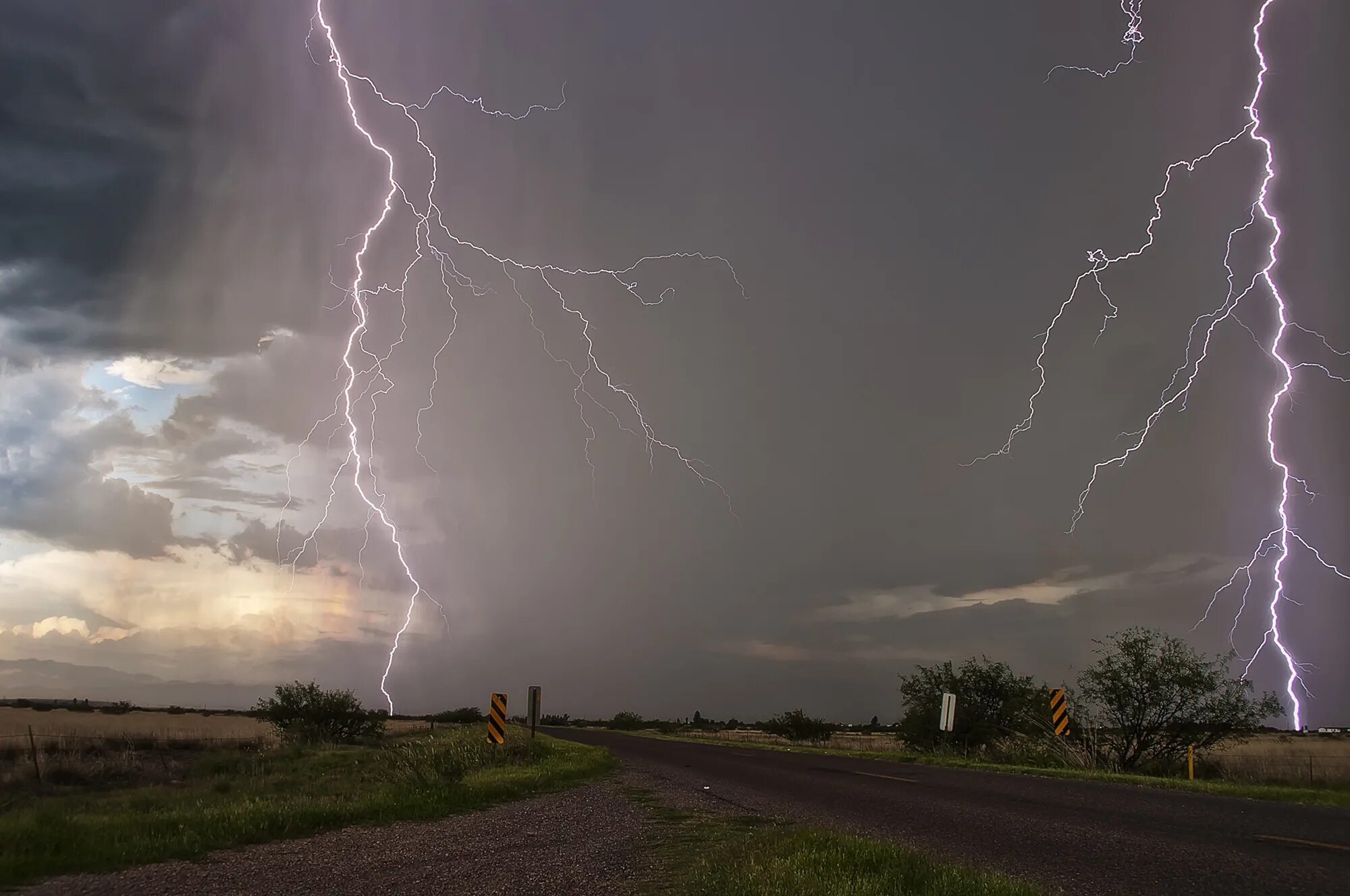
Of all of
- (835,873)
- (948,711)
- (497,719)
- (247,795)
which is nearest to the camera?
(835,873)

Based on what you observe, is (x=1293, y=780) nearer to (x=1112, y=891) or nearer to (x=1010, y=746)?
(x=1010, y=746)

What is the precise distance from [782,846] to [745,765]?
46.9 feet

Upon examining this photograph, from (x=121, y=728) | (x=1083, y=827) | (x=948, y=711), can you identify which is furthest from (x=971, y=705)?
(x=121, y=728)

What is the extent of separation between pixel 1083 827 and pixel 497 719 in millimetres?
17146

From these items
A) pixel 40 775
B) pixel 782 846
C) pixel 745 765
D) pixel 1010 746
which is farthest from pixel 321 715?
pixel 782 846

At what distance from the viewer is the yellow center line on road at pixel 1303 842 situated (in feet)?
24.3

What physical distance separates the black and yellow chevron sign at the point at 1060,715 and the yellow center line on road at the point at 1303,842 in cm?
1619

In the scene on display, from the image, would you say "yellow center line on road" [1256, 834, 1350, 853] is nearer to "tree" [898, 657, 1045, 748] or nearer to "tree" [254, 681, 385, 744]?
"tree" [898, 657, 1045, 748]

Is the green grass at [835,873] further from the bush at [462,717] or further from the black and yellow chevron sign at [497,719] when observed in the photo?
the bush at [462,717]

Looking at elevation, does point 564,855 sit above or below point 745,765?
above

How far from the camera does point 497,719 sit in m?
Result: 22.8

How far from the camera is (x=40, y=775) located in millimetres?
21250

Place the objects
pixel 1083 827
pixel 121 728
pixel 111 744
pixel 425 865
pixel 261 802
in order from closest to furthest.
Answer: pixel 425 865 < pixel 1083 827 < pixel 261 802 < pixel 111 744 < pixel 121 728

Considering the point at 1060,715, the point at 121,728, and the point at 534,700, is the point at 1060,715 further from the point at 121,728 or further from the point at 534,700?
the point at 121,728
